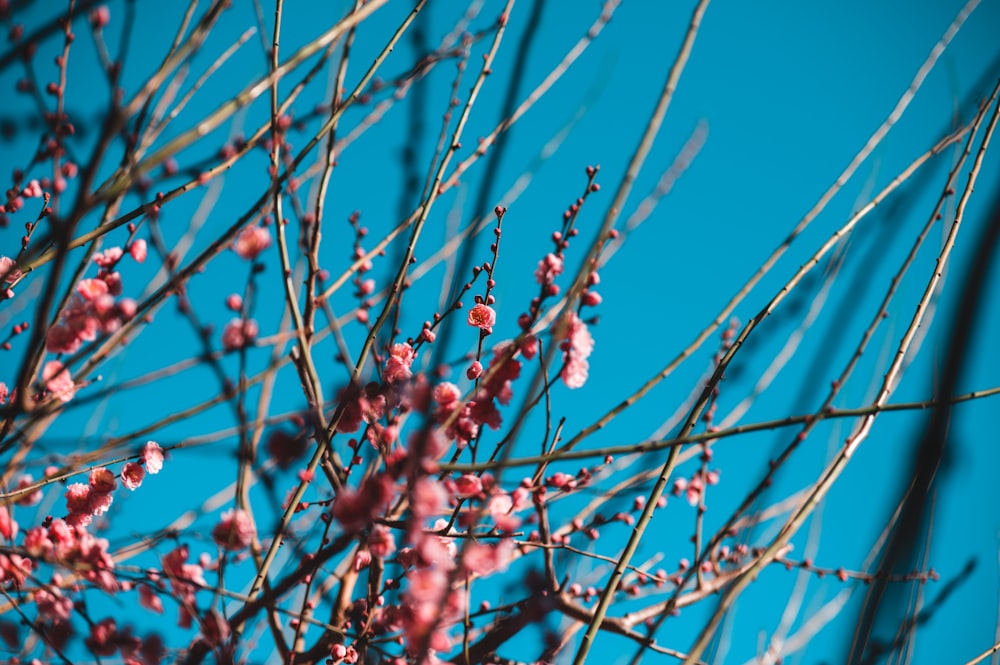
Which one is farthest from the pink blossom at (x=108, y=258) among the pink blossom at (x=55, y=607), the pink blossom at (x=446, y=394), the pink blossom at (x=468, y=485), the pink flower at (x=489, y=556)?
the pink flower at (x=489, y=556)

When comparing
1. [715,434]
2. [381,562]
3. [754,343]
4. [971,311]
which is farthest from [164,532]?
[971,311]

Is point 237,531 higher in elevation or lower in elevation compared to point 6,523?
lower

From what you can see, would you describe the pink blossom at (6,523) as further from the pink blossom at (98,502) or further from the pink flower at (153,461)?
the pink flower at (153,461)

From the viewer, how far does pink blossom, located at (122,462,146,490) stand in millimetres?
1877

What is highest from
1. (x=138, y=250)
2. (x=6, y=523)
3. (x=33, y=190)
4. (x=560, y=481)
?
(x=33, y=190)

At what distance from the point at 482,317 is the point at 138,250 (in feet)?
3.17

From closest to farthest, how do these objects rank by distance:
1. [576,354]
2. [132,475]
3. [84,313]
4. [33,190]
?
[84,313], [576,354], [132,475], [33,190]

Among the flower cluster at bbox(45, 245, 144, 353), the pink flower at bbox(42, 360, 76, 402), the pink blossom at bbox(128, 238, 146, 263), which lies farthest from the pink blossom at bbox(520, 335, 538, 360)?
the pink blossom at bbox(128, 238, 146, 263)

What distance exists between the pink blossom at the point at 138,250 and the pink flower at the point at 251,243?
0.48 m

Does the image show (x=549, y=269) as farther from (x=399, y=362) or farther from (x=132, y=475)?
(x=132, y=475)

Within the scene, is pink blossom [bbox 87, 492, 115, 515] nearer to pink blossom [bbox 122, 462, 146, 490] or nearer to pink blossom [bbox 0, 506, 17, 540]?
pink blossom [bbox 122, 462, 146, 490]

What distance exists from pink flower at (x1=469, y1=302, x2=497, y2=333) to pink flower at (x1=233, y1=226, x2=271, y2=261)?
1.75 feet

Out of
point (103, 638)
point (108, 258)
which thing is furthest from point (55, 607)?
point (108, 258)

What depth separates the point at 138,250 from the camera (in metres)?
1.81
